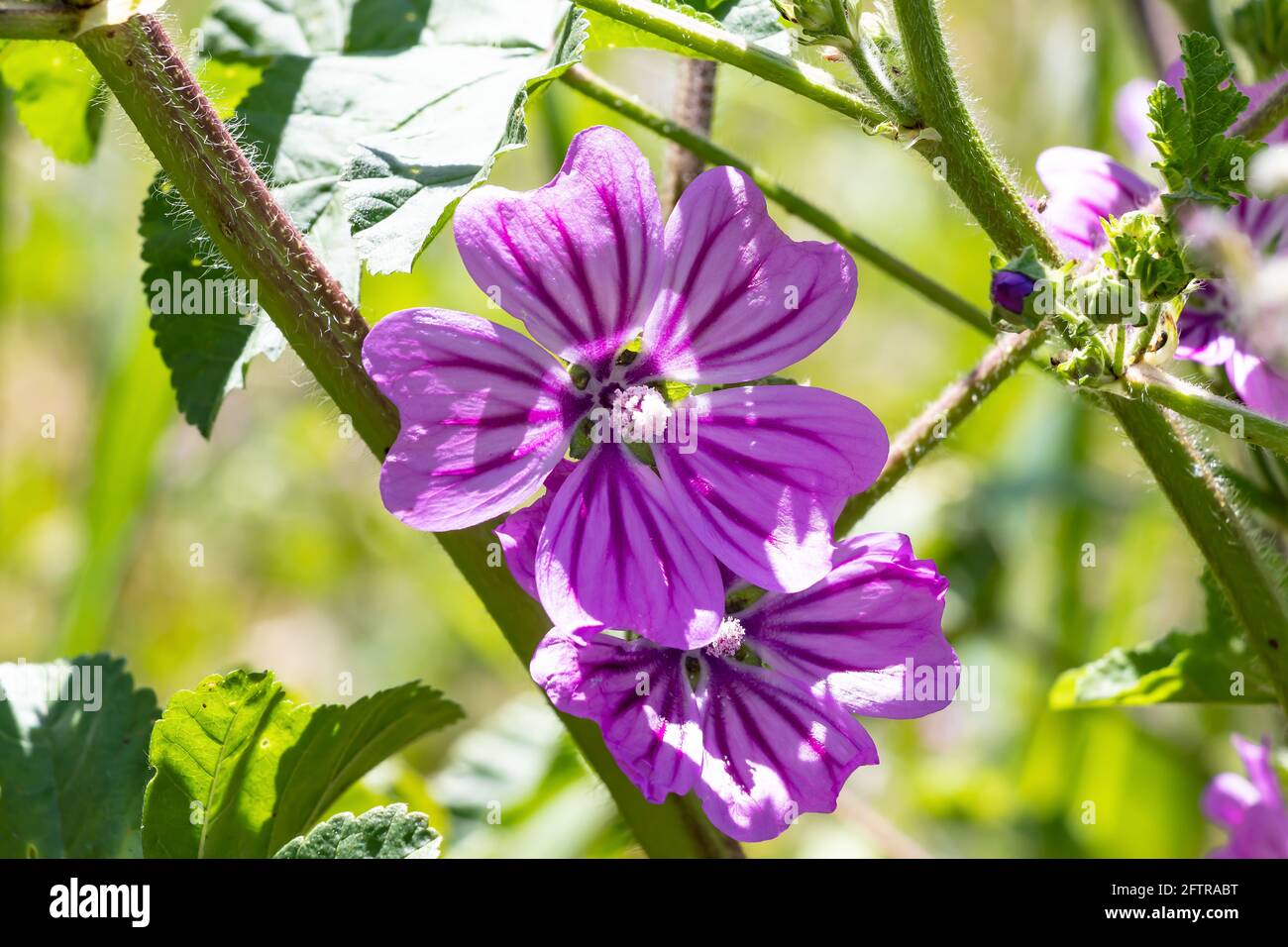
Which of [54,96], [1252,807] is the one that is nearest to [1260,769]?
[1252,807]

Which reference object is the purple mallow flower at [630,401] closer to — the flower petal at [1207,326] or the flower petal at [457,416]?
the flower petal at [457,416]

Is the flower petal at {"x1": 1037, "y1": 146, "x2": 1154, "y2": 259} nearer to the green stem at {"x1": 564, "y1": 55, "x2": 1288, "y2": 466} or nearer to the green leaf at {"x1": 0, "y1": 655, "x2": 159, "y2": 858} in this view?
the green stem at {"x1": 564, "y1": 55, "x2": 1288, "y2": 466}

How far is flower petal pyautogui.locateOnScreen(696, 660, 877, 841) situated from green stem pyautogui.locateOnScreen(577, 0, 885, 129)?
1.11ft

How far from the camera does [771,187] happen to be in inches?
41.1

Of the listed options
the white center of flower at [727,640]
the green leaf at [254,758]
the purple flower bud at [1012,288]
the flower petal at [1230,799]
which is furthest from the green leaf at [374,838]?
the flower petal at [1230,799]

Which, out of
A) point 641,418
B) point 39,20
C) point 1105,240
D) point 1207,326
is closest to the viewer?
point 39,20

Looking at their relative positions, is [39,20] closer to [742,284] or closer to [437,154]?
[437,154]

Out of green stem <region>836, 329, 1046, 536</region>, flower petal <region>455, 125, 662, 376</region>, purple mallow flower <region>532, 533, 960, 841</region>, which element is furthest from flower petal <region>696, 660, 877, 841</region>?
flower petal <region>455, 125, 662, 376</region>

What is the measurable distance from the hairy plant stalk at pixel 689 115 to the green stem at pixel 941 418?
273 mm

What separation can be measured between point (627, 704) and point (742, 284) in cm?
25

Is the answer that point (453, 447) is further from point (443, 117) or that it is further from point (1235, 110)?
point (1235, 110)

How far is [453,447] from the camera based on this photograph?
769 mm

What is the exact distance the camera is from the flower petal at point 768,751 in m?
0.80
